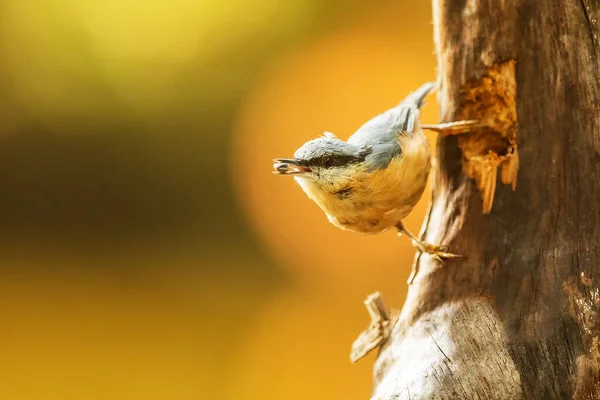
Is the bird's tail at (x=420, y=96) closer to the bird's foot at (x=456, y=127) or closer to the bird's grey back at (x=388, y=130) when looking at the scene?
the bird's grey back at (x=388, y=130)

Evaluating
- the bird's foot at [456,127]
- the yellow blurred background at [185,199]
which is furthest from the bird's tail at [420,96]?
the yellow blurred background at [185,199]

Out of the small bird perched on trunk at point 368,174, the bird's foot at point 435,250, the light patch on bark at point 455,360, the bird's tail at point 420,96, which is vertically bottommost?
the light patch on bark at point 455,360

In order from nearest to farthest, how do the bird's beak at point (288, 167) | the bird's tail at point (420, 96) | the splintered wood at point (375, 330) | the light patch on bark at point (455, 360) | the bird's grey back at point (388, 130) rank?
1. the light patch on bark at point (455, 360)
2. the bird's beak at point (288, 167)
3. the bird's grey back at point (388, 130)
4. the splintered wood at point (375, 330)
5. the bird's tail at point (420, 96)

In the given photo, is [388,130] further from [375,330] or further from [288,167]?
[375,330]

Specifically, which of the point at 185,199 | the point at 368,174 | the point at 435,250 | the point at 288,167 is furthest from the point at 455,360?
the point at 185,199

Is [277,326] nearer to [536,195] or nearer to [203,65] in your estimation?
[203,65]

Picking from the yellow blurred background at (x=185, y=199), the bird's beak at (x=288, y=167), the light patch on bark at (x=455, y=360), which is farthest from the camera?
the yellow blurred background at (x=185, y=199)

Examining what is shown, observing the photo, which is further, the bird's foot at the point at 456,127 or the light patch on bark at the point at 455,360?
the bird's foot at the point at 456,127
